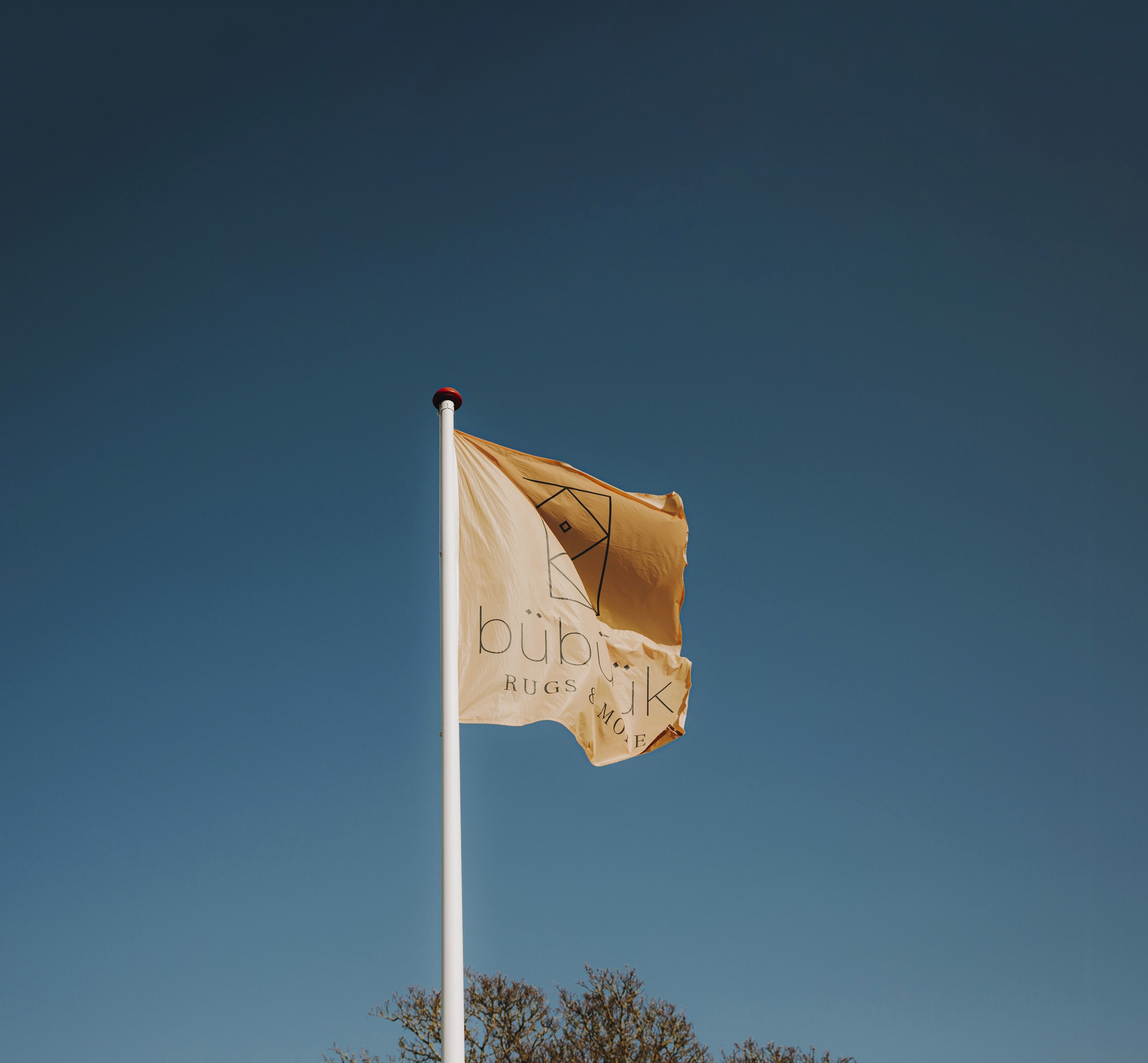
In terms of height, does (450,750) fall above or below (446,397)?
below

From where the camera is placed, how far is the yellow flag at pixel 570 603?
9.01 meters

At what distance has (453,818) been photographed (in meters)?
7.65

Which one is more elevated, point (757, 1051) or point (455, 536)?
point (455, 536)

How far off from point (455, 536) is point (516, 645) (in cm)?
115

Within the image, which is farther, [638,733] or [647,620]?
[647,620]

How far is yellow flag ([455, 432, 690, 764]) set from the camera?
29.6ft

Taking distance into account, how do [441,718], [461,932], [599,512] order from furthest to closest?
[599,512] < [441,718] < [461,932]

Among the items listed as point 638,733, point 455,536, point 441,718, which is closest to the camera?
point 441,718

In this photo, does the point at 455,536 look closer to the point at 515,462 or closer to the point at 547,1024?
the point at 515,462

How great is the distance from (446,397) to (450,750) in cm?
308

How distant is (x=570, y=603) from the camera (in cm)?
983

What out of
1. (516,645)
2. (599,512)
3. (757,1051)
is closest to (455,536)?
(516,645)

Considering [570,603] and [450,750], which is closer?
[450,750]

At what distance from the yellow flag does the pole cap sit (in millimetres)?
465
